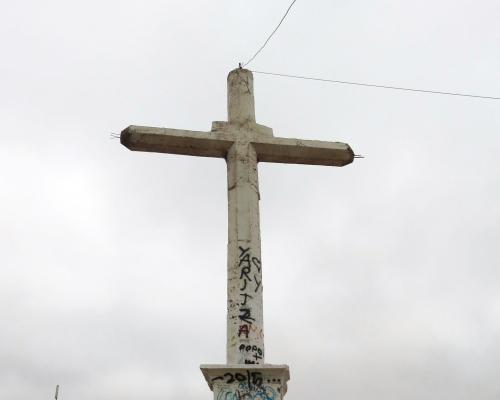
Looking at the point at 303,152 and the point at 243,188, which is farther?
the point at 303,152

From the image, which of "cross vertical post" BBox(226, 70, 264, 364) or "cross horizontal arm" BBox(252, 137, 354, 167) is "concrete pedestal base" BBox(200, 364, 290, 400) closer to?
"cross vertical post" BBox(226, 70, 264, 364)

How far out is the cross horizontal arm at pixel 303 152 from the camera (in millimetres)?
9344

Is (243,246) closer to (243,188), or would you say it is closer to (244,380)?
(243,188)

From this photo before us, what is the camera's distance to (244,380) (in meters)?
7.18

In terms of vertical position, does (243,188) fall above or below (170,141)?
below

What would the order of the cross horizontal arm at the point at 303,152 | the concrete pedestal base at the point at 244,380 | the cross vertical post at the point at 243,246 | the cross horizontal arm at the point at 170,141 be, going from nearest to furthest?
1. the concrete pedestal base at the point at 244,380
2. the cross vertical post at the point at 243,246
3. the cross horizontal arm at the point at 170,141
4. the cross horizontal arm at the point at 303,152

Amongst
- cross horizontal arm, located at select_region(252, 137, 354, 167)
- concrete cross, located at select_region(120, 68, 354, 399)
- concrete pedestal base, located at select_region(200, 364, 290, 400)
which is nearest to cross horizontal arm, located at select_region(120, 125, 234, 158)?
concrete cross, located at select_region(120, 68, 354, 399)

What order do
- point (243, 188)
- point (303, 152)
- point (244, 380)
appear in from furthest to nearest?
point (303, 152) → point (243, 188) → point (244, 380)

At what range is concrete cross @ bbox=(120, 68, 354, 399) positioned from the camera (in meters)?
7.19

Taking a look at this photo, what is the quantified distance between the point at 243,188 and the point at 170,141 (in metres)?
1.38

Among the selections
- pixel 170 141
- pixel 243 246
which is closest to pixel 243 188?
pixel 243 246

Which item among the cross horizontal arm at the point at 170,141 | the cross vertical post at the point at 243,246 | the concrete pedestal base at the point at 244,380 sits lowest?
the concrete pedestal base at the point at 244,380

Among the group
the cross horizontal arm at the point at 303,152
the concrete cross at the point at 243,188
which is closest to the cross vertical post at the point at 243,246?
the concrete cross at the point at 243,188

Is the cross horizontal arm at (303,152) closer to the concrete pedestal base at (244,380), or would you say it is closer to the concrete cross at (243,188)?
the concrete cross at (243,188)
